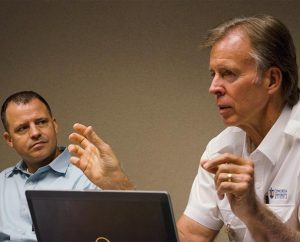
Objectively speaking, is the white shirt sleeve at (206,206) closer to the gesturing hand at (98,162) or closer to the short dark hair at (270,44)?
the gesturing hand at (98,162)

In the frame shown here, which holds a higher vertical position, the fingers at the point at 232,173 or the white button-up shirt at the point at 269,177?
the fingers at the point at 232,173

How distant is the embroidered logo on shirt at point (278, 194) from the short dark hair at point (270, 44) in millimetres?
301

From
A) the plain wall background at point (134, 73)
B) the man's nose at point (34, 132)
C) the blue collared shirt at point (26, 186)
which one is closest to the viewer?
the blue collared shirt at point (26, 186)

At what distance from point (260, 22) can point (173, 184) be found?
1.63 metres

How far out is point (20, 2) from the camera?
10.9 feet

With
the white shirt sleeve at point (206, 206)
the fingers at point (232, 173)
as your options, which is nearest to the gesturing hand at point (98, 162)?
the white shirt sleeve at point (206, 206)

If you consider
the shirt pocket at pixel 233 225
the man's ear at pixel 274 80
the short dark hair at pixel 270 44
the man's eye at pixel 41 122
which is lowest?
the shirt pocket at pixel 233 225

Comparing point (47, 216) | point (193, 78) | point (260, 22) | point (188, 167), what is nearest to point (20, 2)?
point (193, 78)

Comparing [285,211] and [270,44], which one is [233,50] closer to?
[270,44]

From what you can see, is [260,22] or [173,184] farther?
[173,184]

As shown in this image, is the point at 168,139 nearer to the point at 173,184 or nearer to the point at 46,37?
the point at 173,184

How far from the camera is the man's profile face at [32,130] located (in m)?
2.57

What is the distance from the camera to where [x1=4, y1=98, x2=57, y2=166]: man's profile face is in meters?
2.57

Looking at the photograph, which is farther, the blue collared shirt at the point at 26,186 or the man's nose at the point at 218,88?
the blue collared shirt at the point at 26,186
